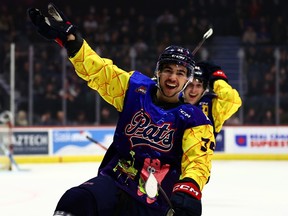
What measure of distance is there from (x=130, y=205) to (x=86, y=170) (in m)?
6.20

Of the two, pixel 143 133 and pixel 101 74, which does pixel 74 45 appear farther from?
pixel 143 133

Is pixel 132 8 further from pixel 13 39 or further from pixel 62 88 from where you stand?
pixel 62 88

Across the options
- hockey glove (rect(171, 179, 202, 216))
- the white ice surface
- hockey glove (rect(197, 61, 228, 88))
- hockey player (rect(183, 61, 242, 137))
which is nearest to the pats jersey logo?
hockey glove (rect(171, 179, 202, 216))

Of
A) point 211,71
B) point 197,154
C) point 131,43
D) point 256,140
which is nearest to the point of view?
point 197,154

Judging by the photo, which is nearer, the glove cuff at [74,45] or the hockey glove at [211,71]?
the glove cuff at [74,45]

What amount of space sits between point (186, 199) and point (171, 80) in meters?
0.56

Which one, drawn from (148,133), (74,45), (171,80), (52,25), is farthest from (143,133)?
(52,25)

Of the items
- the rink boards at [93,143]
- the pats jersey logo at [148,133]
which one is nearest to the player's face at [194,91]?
the pats jersey logo at [148,133]

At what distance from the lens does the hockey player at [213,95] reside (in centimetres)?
455

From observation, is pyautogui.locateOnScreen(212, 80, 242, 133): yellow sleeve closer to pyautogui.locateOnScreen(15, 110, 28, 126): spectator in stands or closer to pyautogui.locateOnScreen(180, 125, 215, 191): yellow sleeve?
pyautogui.locateOnScreen(180, 125, 215, 191): yellow sleeve

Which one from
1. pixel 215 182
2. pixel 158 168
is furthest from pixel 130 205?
pixel 215 182

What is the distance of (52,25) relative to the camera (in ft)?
8.92

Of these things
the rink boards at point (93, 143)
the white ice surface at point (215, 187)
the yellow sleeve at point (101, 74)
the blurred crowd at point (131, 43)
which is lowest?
the white ice surface at point (215, 187)

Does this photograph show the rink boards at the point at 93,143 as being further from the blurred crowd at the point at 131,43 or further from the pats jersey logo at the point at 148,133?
the pats jersey logo at the point at 148,133
